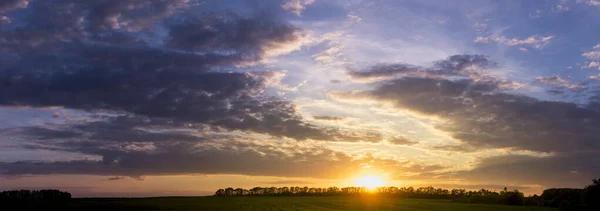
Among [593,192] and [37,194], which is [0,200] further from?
[593,192]

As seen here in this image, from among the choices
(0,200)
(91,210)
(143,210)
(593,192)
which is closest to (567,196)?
(593,192)

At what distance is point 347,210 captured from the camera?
98312mm

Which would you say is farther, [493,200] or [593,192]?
[493,200]

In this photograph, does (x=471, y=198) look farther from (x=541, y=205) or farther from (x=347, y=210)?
(x=347, y=210)

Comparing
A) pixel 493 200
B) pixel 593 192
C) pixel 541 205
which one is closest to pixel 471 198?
pixel 493 200

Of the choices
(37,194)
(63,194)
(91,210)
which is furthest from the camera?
(63,194)

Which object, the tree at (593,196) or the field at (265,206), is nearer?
the field at (265,206)

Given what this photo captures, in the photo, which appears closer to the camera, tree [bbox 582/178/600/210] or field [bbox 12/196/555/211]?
field [bbox 12/196/555/211]

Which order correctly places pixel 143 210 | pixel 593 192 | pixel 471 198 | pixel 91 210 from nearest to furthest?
pixel 143 210 < pixel 91 210 < pixel 593 192 < pixel 471 198

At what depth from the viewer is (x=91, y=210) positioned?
335 ft

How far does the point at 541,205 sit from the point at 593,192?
1443 inches

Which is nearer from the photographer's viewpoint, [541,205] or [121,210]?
[121,210]

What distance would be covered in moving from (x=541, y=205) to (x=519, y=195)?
11184 mm

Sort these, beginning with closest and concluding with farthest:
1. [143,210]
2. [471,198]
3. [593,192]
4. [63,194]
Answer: [143,210]
[593,192]
[63,194]
[471,198]
